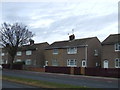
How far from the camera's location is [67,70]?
5050cm

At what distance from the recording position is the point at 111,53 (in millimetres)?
48656

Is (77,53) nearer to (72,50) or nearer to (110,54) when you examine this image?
(72,50)

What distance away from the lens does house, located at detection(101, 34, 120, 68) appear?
47719mm

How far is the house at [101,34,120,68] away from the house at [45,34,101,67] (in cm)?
590

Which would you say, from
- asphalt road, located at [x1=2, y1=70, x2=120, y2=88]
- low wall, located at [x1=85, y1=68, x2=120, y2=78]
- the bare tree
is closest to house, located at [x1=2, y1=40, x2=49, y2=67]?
the bare tree

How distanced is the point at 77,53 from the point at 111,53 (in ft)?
32.9

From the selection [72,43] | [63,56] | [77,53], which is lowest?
[63,56]

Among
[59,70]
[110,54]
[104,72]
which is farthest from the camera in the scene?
[59,70]

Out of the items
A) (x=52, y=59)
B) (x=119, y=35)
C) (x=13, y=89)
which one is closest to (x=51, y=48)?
(x=52, y=59)

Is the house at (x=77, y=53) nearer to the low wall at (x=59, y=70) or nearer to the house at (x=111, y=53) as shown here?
the low wall at (x=59, y=70)

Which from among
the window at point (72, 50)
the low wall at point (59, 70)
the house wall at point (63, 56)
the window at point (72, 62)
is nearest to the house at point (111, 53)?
the house wall at point (63, 56)

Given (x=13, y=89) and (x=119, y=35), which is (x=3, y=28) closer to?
(x=119, y=35)

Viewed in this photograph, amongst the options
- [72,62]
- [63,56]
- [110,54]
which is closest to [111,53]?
[110,54]

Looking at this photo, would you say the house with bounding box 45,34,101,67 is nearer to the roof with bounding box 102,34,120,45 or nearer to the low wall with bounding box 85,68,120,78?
the roof with bounding box 102,34,120,45
